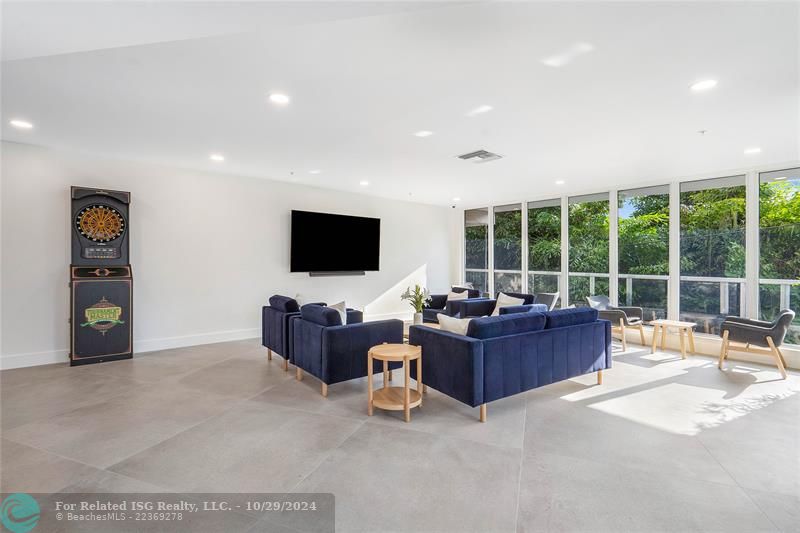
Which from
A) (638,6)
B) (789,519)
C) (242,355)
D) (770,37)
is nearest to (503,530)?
(789,519)

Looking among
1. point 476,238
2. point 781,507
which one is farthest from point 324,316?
point 476,238

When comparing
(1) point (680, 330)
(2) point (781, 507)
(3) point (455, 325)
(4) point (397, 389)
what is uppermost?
(3) point (455, 325)

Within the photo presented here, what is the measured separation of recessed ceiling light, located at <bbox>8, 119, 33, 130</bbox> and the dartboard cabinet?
35.6 inches

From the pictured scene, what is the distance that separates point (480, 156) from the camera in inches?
195

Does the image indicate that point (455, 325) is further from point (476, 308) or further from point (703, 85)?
point (476, 308)

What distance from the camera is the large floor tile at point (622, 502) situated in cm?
201

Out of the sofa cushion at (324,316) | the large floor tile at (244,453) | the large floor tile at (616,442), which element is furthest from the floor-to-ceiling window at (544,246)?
the large floor tile at (244,453)

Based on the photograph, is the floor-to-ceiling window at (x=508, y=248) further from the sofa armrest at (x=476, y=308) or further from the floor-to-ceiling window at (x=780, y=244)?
the floor-to-ceiling window at (x=780, y=244)

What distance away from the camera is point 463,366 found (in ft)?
10.6

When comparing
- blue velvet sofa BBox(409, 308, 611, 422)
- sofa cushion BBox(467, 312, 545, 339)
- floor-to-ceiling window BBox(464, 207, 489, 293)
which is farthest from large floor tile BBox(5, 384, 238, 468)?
floor-to-ceiling window BBox(464, 207, 489, 293)

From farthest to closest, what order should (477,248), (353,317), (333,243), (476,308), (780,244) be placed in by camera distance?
(477,248)
(333,243)
(476,308)
(780,244)
(353,317)

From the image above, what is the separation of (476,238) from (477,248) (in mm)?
250

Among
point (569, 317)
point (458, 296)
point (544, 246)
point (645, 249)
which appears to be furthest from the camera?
point (544, 246)

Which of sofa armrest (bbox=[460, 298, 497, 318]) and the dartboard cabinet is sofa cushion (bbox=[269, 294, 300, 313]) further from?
sofa armrest (bbox=[460, 298, 497, 318])
